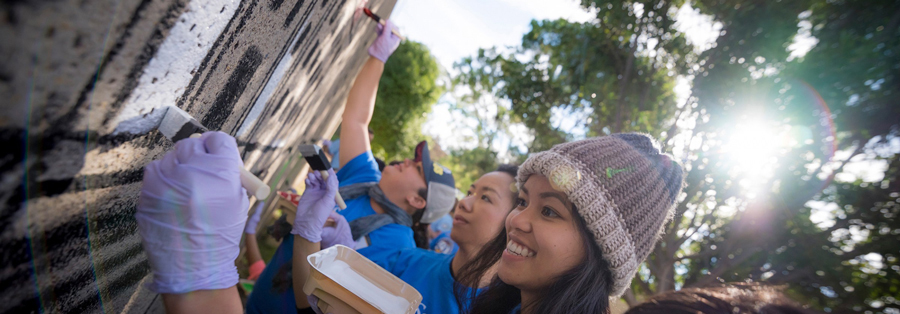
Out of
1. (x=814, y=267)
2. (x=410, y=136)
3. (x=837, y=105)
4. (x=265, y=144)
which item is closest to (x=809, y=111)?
(x=837, y=105)

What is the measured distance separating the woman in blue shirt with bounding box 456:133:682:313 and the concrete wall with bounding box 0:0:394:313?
127 centimetres

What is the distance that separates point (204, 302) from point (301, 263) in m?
0.90

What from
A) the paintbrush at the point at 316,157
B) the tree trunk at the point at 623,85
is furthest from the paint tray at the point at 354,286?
the tree trunk at the point at 623,85

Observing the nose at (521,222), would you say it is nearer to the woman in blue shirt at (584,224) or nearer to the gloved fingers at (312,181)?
the woman in blue shirt at (584,224)

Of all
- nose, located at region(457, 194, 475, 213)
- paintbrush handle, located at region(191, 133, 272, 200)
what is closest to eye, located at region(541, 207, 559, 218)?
nose, located at region(457, 194, 475, 213)

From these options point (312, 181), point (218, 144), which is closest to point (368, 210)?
point (312, 181)

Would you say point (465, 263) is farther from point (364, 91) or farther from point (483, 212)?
point (364, 91)

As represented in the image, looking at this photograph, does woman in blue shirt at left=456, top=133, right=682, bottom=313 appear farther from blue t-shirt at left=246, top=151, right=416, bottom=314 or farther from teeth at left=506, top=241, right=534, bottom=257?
blue t-shirt at left=246, top=151, right=416, bottom=314

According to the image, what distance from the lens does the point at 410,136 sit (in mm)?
9055

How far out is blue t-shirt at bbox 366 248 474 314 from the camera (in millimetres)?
2049

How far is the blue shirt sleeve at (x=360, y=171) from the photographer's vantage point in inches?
124

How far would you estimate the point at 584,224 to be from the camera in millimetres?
1579

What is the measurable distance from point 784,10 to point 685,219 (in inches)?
98.7

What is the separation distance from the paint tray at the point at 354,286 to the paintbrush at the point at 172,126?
464 mm
